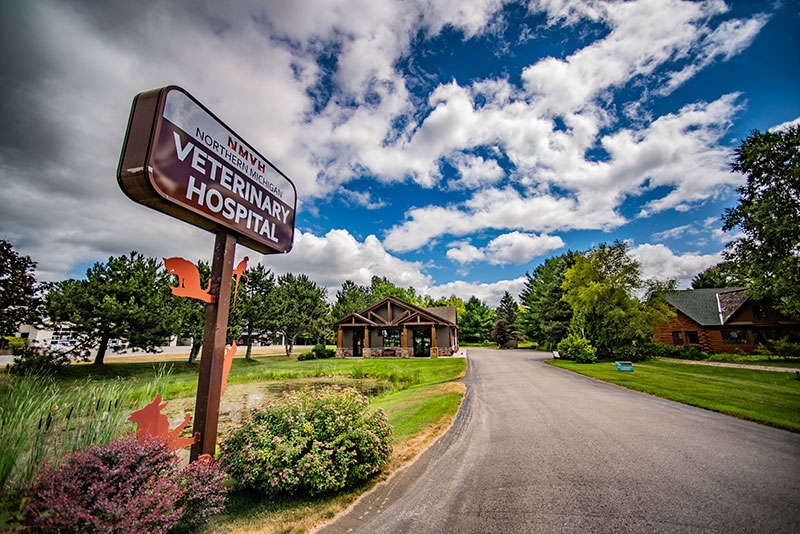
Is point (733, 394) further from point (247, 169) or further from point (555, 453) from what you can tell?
point (247, 169)

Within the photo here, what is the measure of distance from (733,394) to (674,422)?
5004 millimetres

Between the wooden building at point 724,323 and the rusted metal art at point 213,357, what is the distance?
37.1 m

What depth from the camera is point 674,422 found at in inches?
282

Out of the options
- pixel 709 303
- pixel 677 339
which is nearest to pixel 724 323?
pixel 709 303

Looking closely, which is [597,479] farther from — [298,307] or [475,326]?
[475,326]

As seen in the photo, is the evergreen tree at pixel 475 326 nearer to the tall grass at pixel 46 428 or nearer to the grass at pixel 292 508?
the grass at pixel 292 508

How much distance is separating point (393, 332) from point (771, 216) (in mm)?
29680

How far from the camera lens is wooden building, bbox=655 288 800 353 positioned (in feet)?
88.9

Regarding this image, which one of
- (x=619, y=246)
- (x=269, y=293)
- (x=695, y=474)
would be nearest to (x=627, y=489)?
(x=695, y=474)

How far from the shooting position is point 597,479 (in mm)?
4457

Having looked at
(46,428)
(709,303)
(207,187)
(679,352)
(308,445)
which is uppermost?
(709,303)

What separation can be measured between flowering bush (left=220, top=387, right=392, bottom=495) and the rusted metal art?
55 cm

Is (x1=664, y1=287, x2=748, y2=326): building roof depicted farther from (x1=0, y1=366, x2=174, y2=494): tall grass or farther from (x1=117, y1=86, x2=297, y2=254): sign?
(x1=0, y1=366, x2=174, y2=494): tall grass

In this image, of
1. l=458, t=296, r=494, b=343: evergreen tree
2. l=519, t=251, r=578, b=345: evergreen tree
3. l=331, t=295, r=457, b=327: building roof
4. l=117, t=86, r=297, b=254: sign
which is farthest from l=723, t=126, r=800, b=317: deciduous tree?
l=458, t=296, r=494, b=343: evergreen tree
